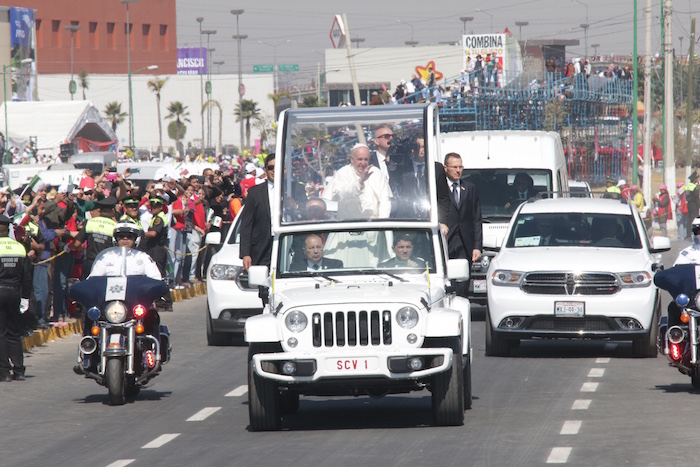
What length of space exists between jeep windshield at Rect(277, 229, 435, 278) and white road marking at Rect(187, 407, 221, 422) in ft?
4.69

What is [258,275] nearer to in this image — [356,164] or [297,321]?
[297,321]

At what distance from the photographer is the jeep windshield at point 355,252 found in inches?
430

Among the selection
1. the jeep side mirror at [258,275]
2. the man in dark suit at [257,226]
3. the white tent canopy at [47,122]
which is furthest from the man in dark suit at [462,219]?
the white tent canopy at [47,122]

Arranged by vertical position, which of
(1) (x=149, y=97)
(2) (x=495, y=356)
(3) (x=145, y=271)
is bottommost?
(2) (x=495, y=356)

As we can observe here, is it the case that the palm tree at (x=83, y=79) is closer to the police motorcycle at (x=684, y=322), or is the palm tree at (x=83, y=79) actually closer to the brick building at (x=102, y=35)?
the brick building at (x=102, y=35)

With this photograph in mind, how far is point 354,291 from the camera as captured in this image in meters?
10.3

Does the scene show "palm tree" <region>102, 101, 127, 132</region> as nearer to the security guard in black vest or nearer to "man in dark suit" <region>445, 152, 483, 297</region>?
the security guard in black vest

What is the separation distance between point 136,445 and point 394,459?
2083mm

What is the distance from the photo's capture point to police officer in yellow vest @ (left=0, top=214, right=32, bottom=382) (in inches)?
543

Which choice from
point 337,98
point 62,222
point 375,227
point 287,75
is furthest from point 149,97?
point 375,227

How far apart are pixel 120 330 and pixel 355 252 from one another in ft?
7.86

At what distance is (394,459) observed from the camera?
9.06m

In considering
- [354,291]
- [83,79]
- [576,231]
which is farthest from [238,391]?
[83,79]

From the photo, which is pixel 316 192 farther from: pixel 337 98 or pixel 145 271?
pixel 337 98
